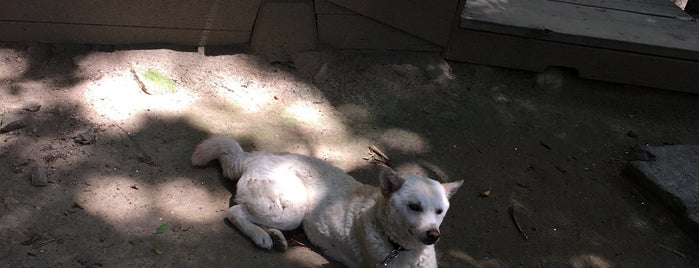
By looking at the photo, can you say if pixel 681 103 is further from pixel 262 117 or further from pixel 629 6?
pixel 262 117

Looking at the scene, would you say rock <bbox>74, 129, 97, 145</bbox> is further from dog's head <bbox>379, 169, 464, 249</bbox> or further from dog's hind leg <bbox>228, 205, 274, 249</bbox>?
dog's head <bbox>379, 169, 464, 249</bbox>

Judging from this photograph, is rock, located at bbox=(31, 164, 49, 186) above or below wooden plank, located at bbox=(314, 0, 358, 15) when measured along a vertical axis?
below

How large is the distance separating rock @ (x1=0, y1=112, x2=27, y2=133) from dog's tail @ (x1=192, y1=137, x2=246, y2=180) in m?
1.22

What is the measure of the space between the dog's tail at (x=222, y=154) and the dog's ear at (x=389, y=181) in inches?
43.1

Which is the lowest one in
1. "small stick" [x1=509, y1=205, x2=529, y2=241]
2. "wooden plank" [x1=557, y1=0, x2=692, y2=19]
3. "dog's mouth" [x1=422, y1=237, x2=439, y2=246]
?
"small stick" [x1=509, y1=205, x2=529, y2=241]

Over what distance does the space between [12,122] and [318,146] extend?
7.21ft

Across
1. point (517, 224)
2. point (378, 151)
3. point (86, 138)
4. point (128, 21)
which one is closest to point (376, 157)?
point (378, 151)

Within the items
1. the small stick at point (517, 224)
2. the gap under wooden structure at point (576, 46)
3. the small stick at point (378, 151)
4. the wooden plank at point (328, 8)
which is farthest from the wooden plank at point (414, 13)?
the small stick at point (517, 224)

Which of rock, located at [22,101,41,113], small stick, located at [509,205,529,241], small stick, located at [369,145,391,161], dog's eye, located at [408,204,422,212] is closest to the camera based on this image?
dog's eye, located at [408,204,422,212]

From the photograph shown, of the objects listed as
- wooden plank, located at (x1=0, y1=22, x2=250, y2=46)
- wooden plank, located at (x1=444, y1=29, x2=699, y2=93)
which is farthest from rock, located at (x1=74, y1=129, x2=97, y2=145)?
wooden plank, located at (x1=444, y1=29, x2=699, y2=93)

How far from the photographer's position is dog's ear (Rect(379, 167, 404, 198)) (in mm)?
3395

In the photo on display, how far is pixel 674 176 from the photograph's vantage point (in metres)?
5.09

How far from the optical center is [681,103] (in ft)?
20.5

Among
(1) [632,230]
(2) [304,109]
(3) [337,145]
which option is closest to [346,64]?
(2) [304,109]
